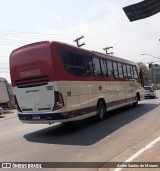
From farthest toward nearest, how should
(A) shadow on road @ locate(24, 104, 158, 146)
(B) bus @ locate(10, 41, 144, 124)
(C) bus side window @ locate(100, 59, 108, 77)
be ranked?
1. (C) bus side window @ locate(100, 59, 108, 77)
2. (B) bus @ locate(10, 41, 144, 124)
3. (A) shadow on road @ locate(24, 104, 158, 146)

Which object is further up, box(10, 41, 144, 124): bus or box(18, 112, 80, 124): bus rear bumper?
box(10, 41, 144, 124): bus

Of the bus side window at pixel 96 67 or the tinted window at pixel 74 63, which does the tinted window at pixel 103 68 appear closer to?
the bus side window at pixel 96 67

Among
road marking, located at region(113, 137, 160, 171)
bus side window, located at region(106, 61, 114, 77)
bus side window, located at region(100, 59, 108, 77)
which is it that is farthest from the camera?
bus side window, located at region(106, 61, 114, 77)

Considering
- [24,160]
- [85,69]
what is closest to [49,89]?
[85,69]

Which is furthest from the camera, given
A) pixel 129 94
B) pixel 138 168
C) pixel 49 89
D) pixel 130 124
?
pixel 129 94

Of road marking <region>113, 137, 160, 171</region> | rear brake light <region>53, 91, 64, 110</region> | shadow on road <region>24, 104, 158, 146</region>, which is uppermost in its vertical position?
rear brake light <region>53, 91, 64, 110</region>

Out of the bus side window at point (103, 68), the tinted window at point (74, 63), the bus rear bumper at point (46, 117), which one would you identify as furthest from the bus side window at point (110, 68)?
the bus rear bumper at point (46, 117)

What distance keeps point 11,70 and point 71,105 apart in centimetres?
287

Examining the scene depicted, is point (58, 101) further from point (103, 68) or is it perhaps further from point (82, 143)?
point (103, 68)

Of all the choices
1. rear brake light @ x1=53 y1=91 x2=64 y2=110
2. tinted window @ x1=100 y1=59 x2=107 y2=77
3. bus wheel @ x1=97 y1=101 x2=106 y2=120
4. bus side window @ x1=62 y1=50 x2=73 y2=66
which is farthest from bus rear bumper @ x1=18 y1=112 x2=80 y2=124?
tinted window @ x1=100 y1=59 x2=107 y2=77

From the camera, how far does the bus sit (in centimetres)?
1133

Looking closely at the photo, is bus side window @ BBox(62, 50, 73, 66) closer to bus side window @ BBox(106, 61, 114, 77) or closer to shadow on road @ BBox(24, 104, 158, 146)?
shadow on road @ BBox(24, 104, 158, 146)

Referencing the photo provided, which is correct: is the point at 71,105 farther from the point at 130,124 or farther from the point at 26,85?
the point at 130,124

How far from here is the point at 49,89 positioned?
11.4 metres
